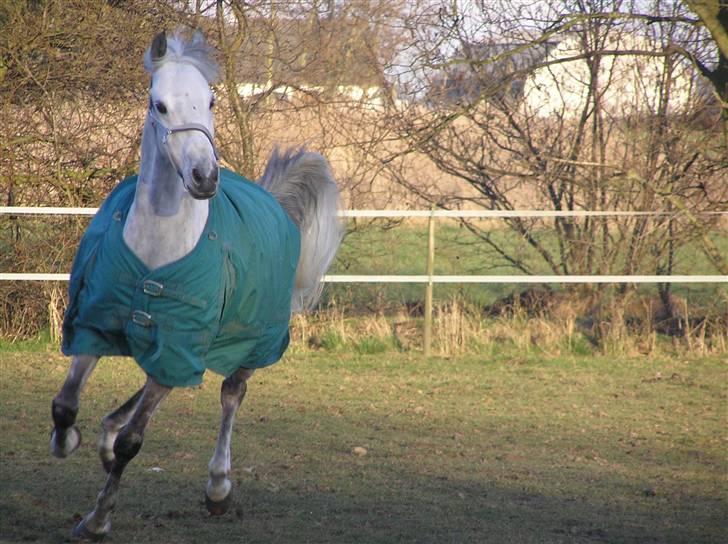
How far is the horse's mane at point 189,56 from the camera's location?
12.8ft

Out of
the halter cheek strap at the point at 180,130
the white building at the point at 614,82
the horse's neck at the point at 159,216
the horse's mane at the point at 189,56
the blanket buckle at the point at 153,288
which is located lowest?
the blanket buckle at the point at 153,288

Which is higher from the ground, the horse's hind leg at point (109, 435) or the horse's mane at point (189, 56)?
the horse's mane at point (189, 56)

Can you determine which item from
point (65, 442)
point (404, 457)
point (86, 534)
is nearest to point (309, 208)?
point (404, 457)

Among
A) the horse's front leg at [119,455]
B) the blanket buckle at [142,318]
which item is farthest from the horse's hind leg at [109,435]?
the blanket buckle at [142,318]

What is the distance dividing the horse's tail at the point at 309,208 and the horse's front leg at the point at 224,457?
Result: 3.13 feet

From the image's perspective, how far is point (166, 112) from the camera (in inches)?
148

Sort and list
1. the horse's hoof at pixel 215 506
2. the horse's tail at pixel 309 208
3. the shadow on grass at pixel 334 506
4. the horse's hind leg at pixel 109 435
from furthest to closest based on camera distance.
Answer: the horse's tail at pixel 309 208, the horse's hoof at pixel 215 506, the horse's hind leg at pixel 109 435, the shadow on grass at pixel 334 506

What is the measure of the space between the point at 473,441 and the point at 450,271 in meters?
6.28

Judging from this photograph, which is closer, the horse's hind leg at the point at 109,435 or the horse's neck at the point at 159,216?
the horse's neck at the point at 159,216

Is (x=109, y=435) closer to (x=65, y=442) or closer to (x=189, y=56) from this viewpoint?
(x=65, y=442)

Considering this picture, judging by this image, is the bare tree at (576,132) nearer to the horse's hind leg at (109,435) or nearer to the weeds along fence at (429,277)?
the weeds along fence at (429,277)

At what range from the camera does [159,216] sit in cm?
383

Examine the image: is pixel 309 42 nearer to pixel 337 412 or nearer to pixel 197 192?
pixel 337 412

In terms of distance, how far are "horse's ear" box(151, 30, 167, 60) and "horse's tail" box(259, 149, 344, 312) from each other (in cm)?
208
